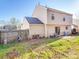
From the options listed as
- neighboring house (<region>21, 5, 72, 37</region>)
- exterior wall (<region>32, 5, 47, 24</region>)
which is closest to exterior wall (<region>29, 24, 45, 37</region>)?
neighboring house (<region>21, 5, 72, 37</region>)

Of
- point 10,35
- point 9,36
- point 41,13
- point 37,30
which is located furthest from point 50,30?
point 9,36

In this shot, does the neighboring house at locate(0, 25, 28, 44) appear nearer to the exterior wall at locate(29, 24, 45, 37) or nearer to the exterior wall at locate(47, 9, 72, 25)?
the exterior wall at locate(29, 24, 45, 37)

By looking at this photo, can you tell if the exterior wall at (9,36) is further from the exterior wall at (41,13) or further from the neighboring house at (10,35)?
the exterior wall at (41,13)

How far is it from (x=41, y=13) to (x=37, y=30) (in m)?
3.44

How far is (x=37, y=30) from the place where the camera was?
80.5ft

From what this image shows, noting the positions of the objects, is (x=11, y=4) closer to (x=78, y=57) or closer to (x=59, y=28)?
(x=59, y=28)

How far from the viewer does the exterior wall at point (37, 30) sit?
76.9 ft

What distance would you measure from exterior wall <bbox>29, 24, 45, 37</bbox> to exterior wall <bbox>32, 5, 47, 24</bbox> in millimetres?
1295

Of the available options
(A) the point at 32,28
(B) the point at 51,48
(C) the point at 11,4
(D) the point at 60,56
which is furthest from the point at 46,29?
(D) the point at 60,56

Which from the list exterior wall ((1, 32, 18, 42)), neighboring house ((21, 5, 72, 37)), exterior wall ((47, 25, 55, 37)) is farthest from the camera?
exterior wall ((47, 25, 55, 37))

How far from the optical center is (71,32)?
102ft

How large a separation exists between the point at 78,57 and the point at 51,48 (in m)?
3.28

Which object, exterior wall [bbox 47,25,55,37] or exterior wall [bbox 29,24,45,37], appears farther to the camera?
exterior wall [bbox 47,25,55,37]

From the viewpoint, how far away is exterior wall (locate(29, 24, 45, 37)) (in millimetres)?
23445
